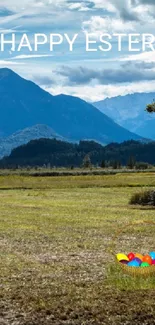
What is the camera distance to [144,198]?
6306 cm

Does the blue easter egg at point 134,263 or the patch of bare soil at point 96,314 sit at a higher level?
the blue easter egg at point 134,263

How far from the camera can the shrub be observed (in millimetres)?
62562

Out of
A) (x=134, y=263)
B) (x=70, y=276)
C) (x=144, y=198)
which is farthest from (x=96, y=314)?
(x=144, y=198)

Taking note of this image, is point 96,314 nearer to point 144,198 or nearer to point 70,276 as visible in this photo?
point 70,276

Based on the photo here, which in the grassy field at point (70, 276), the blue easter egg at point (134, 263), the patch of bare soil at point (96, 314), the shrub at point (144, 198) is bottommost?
the patch of bare soil at point (96, 314)

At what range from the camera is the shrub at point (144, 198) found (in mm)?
62562

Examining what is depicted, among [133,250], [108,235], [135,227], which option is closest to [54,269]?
[133,250]

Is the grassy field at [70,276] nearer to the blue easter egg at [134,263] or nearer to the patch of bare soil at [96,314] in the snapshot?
the patch of bare soil at [96,314]

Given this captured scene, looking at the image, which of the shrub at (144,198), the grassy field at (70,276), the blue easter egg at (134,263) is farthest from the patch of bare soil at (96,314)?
the shrub at (144,198)

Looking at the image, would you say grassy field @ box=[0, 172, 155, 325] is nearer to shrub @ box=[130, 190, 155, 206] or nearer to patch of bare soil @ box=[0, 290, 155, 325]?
patch of bare soil @ box=[0, 290, 155, 325]

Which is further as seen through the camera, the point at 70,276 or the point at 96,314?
the point at 70,276

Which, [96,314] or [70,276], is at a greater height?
[70,276]

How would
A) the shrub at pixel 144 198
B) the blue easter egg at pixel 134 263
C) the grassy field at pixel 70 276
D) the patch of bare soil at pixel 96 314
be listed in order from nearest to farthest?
the patch of bare soil at pixel 96 314, the grassy field at pixel 70 276, the blue easter egg at pixel 134 263, the shrub at pixel 144 198

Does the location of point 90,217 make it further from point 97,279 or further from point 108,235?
point 97,279
